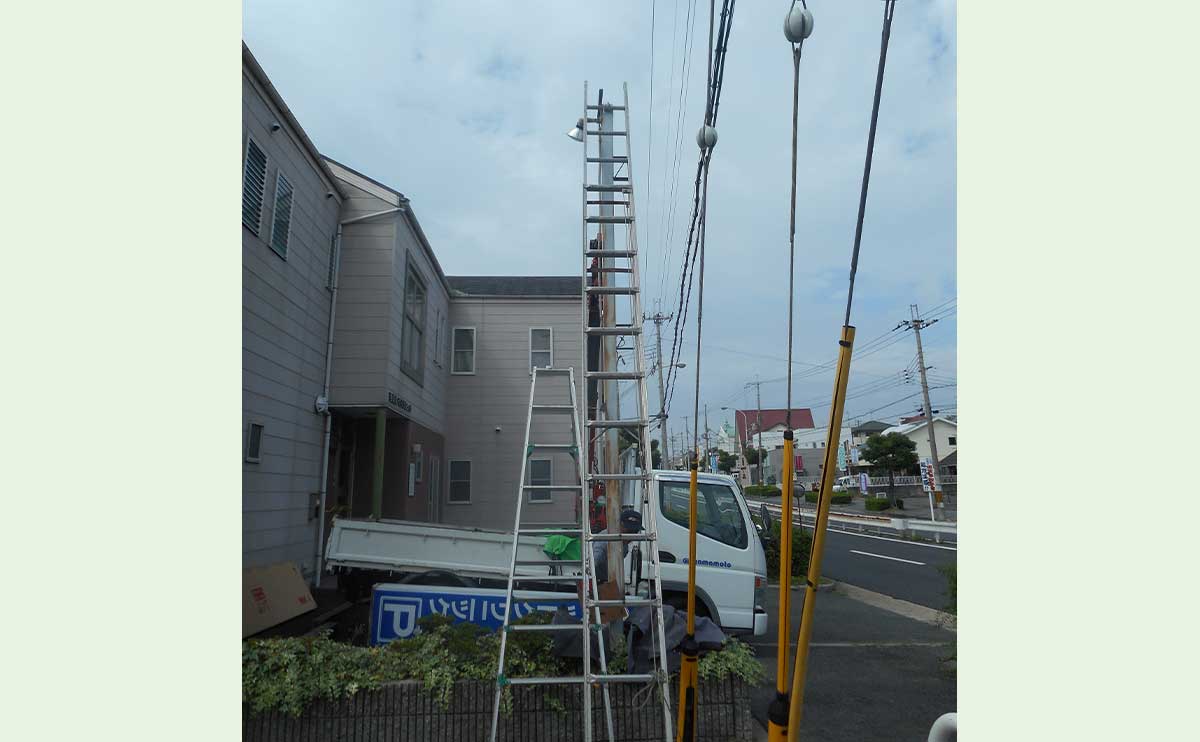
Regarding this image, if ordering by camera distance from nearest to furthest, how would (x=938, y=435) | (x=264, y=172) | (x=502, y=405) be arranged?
(x=264, y=172)
(x=502, y=405)
(x=938, y=435)

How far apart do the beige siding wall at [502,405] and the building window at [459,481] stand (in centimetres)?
13

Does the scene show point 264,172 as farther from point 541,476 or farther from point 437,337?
point 541,476

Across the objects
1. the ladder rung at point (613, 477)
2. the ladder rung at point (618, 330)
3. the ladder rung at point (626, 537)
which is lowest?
the ladder rung at point (626, 537)

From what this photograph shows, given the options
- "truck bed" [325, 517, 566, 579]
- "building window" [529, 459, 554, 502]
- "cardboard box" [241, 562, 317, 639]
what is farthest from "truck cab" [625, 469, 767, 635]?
"building window" [529, 459, 554, 502]

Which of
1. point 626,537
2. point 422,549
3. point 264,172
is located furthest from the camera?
point 264,172

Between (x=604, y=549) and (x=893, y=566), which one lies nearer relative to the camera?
(x=604, y=549)

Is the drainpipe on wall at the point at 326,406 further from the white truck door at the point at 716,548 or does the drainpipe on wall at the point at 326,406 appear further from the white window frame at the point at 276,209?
the white truck door at the point at 716,548

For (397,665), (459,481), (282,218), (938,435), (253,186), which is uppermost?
(253,186)

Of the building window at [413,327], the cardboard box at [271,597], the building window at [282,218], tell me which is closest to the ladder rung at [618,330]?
the cardboard box at [271,597]

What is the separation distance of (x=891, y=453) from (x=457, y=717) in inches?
1978

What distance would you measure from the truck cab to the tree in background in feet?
142

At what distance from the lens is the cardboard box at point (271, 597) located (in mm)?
7490

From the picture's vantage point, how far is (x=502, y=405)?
53.7 ft

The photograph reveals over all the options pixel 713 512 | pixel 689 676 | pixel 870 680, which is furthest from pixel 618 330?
pixel 870 680
